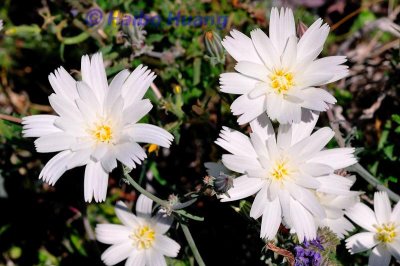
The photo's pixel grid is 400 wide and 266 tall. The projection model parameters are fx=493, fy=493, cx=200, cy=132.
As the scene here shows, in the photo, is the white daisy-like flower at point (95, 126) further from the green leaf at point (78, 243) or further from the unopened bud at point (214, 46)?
the green leaf at point (78, 243)

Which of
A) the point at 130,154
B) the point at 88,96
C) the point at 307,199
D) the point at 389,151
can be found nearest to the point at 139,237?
the point at 130,154

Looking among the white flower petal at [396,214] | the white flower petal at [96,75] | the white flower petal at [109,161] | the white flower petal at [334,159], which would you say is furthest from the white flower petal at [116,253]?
the white flower petal at [396,214]

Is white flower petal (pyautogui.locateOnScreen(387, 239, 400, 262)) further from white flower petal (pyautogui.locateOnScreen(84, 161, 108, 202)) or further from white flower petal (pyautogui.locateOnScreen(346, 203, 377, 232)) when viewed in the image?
white flower petal (pyautogui.locateOnScreen(84, 161, 108, 202))

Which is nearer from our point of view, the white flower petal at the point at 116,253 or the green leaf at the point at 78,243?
the white flower petal at the point at 116,253

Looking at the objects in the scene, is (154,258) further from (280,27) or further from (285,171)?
(280,27)

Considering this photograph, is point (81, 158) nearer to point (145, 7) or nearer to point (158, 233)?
point (158, 233)

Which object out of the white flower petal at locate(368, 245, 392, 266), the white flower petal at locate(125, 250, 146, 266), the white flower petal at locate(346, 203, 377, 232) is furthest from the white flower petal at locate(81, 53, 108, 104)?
the white flower petal at locate(368, 245, 392, 266)
